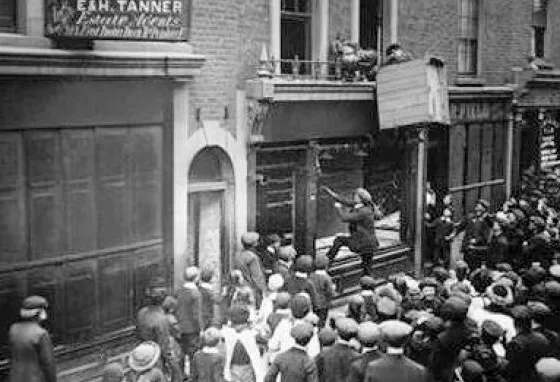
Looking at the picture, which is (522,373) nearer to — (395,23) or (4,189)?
(4,189)

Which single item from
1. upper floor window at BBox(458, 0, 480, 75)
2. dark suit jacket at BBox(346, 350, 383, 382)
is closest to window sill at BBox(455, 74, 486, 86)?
upper floor window at BBox(458, 0, 480, 75)

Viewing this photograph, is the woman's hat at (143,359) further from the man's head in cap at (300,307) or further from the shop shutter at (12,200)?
the shop shutter at (12,200)

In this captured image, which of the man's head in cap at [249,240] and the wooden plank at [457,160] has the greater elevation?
the wooden plank at [457,160]

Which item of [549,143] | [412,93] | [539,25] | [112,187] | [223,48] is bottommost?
[112,187]

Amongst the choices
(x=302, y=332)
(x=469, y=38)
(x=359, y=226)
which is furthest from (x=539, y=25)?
(x=302, y=332)

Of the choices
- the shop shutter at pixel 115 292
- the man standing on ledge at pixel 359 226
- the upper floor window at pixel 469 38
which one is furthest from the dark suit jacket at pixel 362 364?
the upper floor window at pixel 469 38

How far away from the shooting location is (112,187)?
35.0 ft

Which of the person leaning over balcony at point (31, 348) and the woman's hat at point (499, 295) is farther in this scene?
the woman's hat at point (499, 295)

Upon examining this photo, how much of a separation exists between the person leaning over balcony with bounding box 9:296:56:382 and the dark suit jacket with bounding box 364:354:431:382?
326cm

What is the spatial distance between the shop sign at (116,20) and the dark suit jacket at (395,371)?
209 inches

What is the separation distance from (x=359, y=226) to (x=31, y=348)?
691cm

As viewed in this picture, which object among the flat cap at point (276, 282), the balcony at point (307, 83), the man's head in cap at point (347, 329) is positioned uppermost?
the balcony at point (307, 83)

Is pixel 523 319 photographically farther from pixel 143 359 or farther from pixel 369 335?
pixel 143 359

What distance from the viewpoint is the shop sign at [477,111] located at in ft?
58.4
